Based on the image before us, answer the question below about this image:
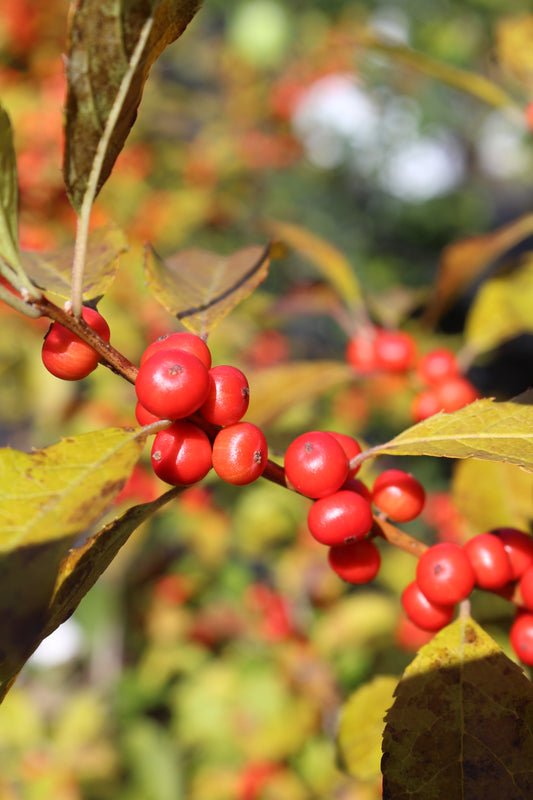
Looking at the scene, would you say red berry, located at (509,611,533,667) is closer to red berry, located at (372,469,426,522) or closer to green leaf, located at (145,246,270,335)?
red berry, located at (372,469,426,522)

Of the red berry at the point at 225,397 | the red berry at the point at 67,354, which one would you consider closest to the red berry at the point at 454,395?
the red berry at the point at 225,397

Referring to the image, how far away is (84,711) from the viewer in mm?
2459

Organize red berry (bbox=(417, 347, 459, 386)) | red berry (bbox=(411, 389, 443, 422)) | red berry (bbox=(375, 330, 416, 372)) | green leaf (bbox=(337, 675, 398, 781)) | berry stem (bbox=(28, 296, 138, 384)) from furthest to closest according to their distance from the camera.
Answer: red berry (bbox=(375, 330, 416, 372)) < red berry (bbox=(417, 347, 459, 386)) < red berry (bbox=(411, 389, 443, 422)) < green leaf (bbox=(337, 675, 398, 781)) < berry stem (bbox=(28, 296, 138, 384))

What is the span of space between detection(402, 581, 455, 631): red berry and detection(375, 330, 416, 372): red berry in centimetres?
70

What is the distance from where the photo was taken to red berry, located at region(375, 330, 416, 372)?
1.35 metres

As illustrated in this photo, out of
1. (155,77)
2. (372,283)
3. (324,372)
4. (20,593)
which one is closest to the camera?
(20,593)

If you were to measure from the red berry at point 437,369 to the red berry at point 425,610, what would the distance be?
59 cm

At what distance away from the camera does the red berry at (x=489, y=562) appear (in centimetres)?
69

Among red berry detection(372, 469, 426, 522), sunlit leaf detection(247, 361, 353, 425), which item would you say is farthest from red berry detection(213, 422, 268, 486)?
sunlit leaf detection(247, 361, 353, 425)

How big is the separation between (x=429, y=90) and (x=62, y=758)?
694 centimetres

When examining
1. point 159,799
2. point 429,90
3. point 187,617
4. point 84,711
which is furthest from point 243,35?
point 159,799

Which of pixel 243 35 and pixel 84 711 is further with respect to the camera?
pixel 243 35

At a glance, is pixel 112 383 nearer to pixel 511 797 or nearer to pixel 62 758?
pixel 62 758

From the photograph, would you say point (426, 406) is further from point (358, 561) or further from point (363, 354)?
point (358, 561)
